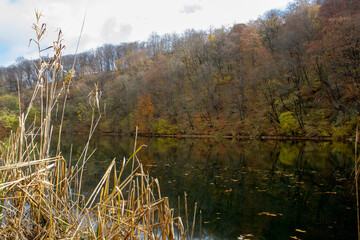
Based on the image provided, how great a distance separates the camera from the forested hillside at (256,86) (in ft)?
73.2

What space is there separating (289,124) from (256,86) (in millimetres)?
9735

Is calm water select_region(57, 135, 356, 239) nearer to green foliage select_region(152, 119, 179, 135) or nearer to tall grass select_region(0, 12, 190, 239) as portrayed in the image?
tall grass select_region(0, 12, 190, 239)

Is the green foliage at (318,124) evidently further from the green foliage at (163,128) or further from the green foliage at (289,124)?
the green foliage at (163,128)

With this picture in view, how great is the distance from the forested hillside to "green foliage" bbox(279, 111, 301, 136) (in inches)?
3.8

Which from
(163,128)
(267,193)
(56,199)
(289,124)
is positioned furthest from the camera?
(163,128)

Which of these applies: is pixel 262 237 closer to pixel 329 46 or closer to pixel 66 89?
pixel 66 89

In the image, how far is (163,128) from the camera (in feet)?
127

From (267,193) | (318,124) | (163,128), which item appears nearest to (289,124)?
(318,124)

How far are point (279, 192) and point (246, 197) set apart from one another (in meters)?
1.11

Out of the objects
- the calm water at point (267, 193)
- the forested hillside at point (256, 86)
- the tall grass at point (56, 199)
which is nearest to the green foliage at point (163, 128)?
the forested hillside at point (256, 86)

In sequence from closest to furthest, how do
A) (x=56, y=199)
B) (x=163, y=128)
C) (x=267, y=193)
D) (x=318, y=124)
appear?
1. (x=56, y=199)
2. (x=267, y=193)
3. (x=318, y=124)
4. (x=163, y=128)

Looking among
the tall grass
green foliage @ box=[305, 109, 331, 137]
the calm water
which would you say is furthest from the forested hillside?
the tall grass

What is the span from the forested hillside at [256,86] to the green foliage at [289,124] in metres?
0.10

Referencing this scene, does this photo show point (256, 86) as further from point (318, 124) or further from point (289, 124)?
point (318, 124)
